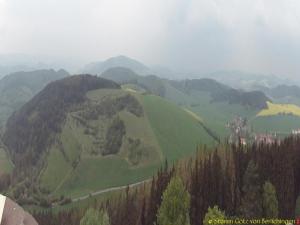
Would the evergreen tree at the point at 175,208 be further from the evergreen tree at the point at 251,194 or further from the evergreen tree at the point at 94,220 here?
the evergreen tree at the point at 251,194

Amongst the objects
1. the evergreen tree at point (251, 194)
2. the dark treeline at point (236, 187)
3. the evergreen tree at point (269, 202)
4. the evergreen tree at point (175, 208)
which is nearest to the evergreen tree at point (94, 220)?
the evergreen tree at point (175, 208)

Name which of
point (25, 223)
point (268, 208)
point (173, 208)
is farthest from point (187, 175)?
point (25, 223)

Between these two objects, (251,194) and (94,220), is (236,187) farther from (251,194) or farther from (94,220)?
(94,220)

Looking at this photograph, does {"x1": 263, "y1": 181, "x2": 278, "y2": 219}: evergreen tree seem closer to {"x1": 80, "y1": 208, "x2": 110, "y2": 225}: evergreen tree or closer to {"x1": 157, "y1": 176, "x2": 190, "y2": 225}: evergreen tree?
{"x1": 157, "y1": 176, "x2": 190, "y2": 225}: evergreen tree

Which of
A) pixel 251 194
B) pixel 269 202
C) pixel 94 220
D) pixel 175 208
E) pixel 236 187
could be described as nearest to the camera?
pixel 94 220

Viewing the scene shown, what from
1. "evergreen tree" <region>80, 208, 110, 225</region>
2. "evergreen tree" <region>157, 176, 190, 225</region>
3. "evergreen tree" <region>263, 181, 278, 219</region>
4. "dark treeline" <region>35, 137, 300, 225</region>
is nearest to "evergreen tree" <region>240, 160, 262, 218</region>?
"dark treeline" <region>35, 137, 300, 225</region>

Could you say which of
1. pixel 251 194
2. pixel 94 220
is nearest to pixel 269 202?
pixel 251 194
